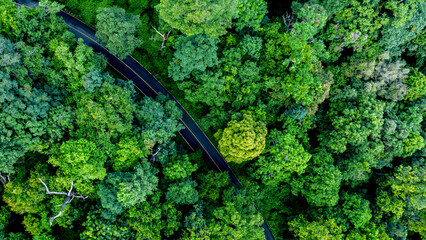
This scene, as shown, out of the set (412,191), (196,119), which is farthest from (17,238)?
(412,191)

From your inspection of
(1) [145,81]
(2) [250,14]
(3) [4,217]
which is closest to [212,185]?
(1) [145,81]

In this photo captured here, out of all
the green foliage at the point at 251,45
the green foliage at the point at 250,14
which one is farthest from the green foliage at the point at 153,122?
the green foliage at the point at 250,14

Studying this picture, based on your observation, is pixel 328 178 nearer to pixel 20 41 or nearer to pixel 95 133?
pixel 95 133

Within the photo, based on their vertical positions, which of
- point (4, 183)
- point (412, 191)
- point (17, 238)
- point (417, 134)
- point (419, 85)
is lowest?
point (17, 238)

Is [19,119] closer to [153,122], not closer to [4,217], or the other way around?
[4,217]

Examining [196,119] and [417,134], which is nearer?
[417,134]
